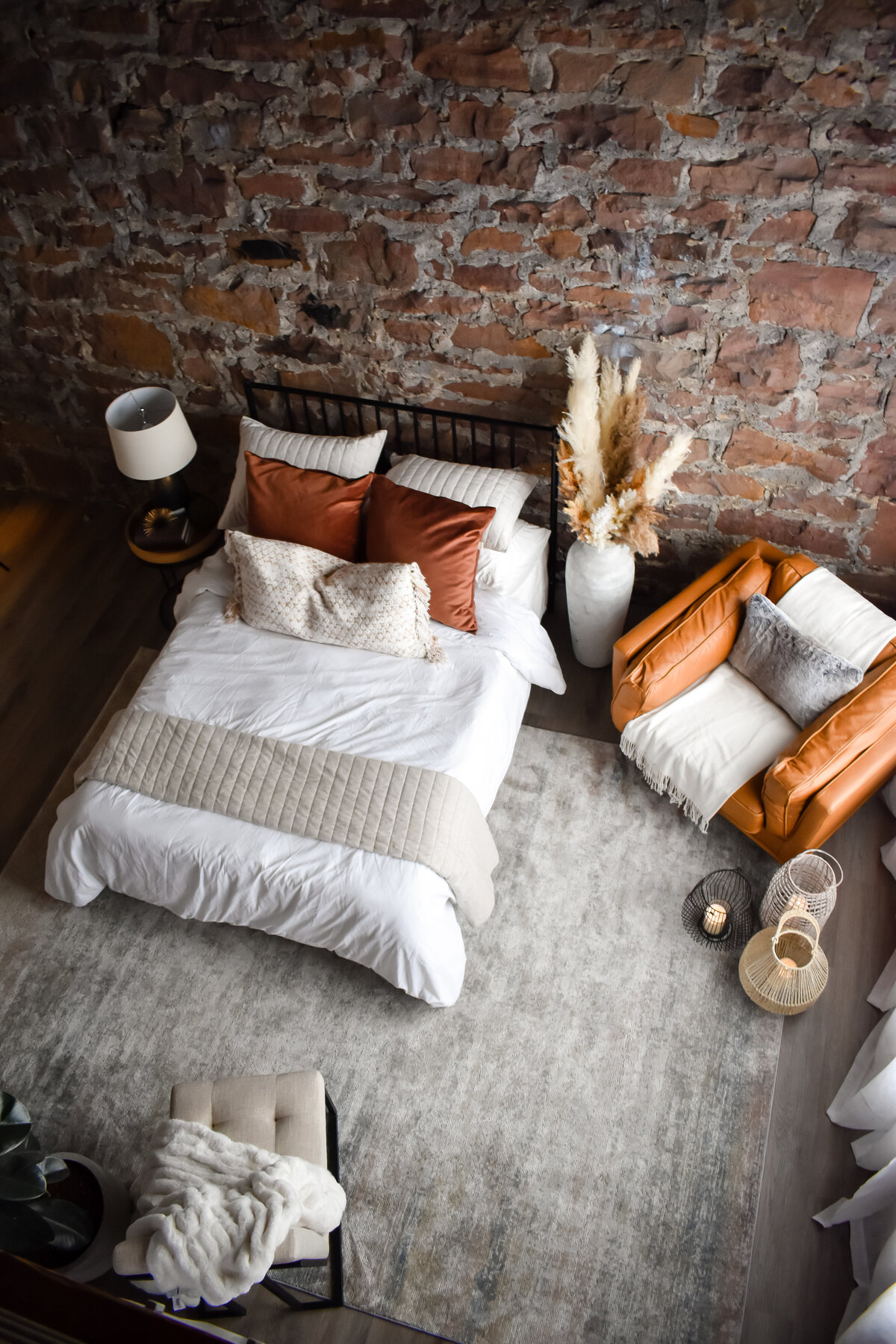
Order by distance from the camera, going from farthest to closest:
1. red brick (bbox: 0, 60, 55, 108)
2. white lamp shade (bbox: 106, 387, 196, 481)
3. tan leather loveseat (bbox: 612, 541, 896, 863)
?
white lamp shade (bbox: 106, 387, 196, 481), red brick (bbox: 0, 60, 55, 108), tan leather loveseat (bbox: 612, 541, 896, 863)

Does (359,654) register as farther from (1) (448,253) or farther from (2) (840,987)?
(2) (840,987)

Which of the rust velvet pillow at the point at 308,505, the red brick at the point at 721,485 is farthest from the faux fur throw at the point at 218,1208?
the red brick at the point at 721,485

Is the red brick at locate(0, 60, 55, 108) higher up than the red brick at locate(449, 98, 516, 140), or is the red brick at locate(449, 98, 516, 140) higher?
the red brick at locate(0, 60, 55, 108)

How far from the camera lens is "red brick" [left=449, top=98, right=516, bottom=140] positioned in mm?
2812

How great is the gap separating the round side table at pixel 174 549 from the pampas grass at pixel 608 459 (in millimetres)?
1504

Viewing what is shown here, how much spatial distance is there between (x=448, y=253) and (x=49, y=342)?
185 cm

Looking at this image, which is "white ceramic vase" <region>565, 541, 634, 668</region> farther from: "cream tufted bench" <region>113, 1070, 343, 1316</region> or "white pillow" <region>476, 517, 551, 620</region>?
"cream tufted bench" <region>113, 1070, 343, 1316</region>

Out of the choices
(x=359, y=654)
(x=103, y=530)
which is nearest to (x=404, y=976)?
(x=359, y=654)

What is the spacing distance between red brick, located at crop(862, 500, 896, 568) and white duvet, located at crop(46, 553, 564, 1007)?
1.26 metres

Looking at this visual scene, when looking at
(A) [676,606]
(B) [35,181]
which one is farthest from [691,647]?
(B) [35,181]

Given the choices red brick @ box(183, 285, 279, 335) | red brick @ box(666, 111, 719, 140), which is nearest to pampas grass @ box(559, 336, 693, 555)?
red brick @ box(666, 111, 719, 140)

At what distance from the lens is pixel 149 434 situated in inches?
136

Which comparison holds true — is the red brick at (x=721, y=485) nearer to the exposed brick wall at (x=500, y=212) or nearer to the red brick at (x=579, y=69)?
the exposed brick wall at (x=500, y=212)

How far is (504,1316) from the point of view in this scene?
2.43 m
